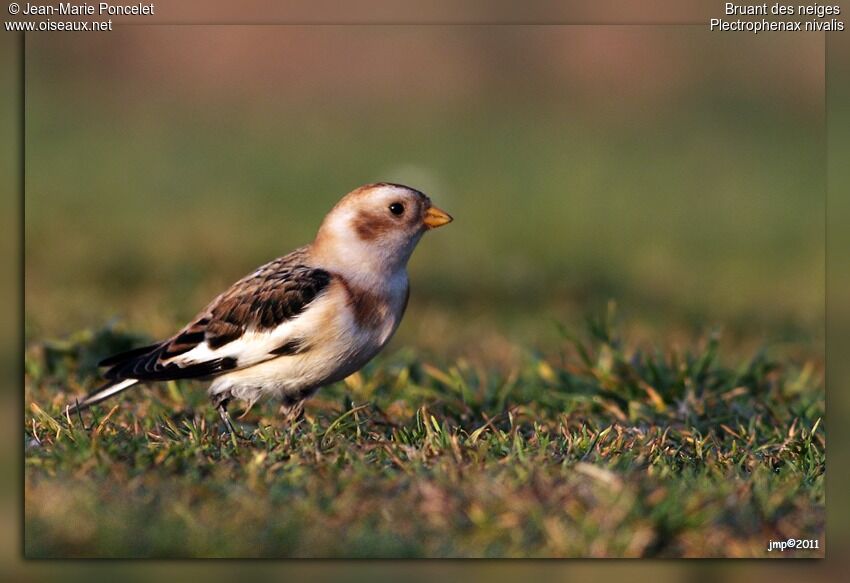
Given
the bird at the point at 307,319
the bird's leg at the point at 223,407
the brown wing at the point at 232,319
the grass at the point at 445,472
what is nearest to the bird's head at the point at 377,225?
the bird at the point at 307,319

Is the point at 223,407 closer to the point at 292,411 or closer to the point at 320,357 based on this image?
the point at 292,411

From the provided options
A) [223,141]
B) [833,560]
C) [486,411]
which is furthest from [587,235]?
[833,560]

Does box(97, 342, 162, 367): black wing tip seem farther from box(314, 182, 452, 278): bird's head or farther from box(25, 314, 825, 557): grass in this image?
box(314, 182, 452, 278): bird's head

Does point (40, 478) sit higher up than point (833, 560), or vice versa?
point (40, 478)

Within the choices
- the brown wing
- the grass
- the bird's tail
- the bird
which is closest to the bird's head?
the bird

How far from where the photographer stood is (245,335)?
4.90 m

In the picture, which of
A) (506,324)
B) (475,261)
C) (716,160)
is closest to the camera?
(506,324)

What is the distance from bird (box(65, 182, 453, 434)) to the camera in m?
4.73

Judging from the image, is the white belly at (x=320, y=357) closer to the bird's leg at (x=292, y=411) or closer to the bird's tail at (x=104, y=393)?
the bird's leg at (x=292, y=411)

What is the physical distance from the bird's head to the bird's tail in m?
0.95

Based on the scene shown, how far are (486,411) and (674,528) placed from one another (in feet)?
5.27

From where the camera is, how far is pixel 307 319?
473 cm

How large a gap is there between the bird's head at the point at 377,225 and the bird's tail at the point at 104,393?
954 millimetres

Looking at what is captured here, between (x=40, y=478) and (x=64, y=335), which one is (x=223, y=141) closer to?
(x=64, y=335)
